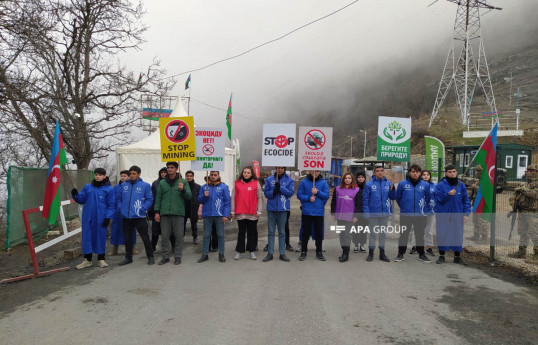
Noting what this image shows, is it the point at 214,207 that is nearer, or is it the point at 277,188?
the point at 214,207

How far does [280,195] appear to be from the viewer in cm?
763

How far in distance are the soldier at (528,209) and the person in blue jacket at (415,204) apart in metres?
1.80

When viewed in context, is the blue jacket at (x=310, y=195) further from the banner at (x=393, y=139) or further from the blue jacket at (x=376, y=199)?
the banner at (x=393, y=139)

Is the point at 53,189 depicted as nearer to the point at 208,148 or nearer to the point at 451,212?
the point at 208,148

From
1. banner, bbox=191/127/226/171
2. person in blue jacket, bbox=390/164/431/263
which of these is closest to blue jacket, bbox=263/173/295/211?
banner, bbox=191/127/226/171

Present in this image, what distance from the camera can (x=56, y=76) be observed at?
15656mm

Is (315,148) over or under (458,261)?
over

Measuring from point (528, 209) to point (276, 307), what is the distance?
5832 millimetres

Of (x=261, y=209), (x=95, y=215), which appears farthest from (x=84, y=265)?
(x=261, y=209)

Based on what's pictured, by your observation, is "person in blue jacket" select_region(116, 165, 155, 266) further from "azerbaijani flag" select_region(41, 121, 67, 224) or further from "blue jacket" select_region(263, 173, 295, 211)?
"blue jacket" select_region(263, 173, 295, 211)

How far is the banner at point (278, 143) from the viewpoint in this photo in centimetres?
805

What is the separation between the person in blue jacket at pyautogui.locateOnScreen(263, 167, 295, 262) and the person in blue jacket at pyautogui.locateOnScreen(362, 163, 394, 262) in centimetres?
161

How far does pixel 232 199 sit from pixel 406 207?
359 cm

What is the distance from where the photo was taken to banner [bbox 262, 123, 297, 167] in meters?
8.05
